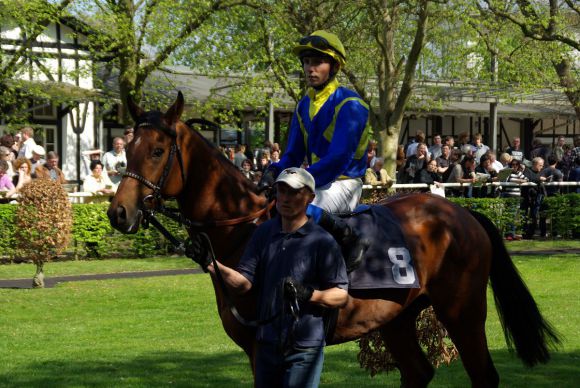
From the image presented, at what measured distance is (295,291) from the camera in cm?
439

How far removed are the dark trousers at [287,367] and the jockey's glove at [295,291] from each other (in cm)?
28

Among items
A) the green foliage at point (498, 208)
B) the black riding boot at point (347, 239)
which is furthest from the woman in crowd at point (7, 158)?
the black riding boot at point (347, 239)

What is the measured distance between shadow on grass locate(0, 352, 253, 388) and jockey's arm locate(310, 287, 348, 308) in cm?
349

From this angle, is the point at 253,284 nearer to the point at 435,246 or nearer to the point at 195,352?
the point at 435,246

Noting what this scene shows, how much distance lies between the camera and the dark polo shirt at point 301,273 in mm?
4547

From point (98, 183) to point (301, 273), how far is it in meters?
13.9

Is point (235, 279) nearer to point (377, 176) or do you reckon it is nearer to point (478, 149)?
point (377, 176)

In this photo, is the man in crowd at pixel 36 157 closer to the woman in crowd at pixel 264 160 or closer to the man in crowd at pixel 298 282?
the woman in crowd at pixel 264 160

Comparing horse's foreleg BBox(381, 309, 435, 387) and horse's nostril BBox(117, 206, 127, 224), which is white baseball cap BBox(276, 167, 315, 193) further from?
horse's foreleg BBox(381, 309, 435, 387)

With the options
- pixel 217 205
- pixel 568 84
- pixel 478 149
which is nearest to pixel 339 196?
pixel 217 205

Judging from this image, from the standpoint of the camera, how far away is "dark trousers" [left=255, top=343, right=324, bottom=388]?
4531 millimetres

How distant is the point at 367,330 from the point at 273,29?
18864 millimetres

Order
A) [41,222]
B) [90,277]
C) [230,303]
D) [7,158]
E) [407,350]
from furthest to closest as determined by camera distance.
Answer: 1. [7,158]
2. [90,277]
3. [41,222]
4. [407,350]
5. [230,303]

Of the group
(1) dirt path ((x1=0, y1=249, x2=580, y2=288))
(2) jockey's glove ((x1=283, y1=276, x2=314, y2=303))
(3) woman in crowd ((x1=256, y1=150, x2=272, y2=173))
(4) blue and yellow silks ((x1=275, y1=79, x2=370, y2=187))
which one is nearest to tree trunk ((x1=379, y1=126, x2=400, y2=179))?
(3) woman in crowd ((x1=256, y1=150, x2=272, y2=173))
